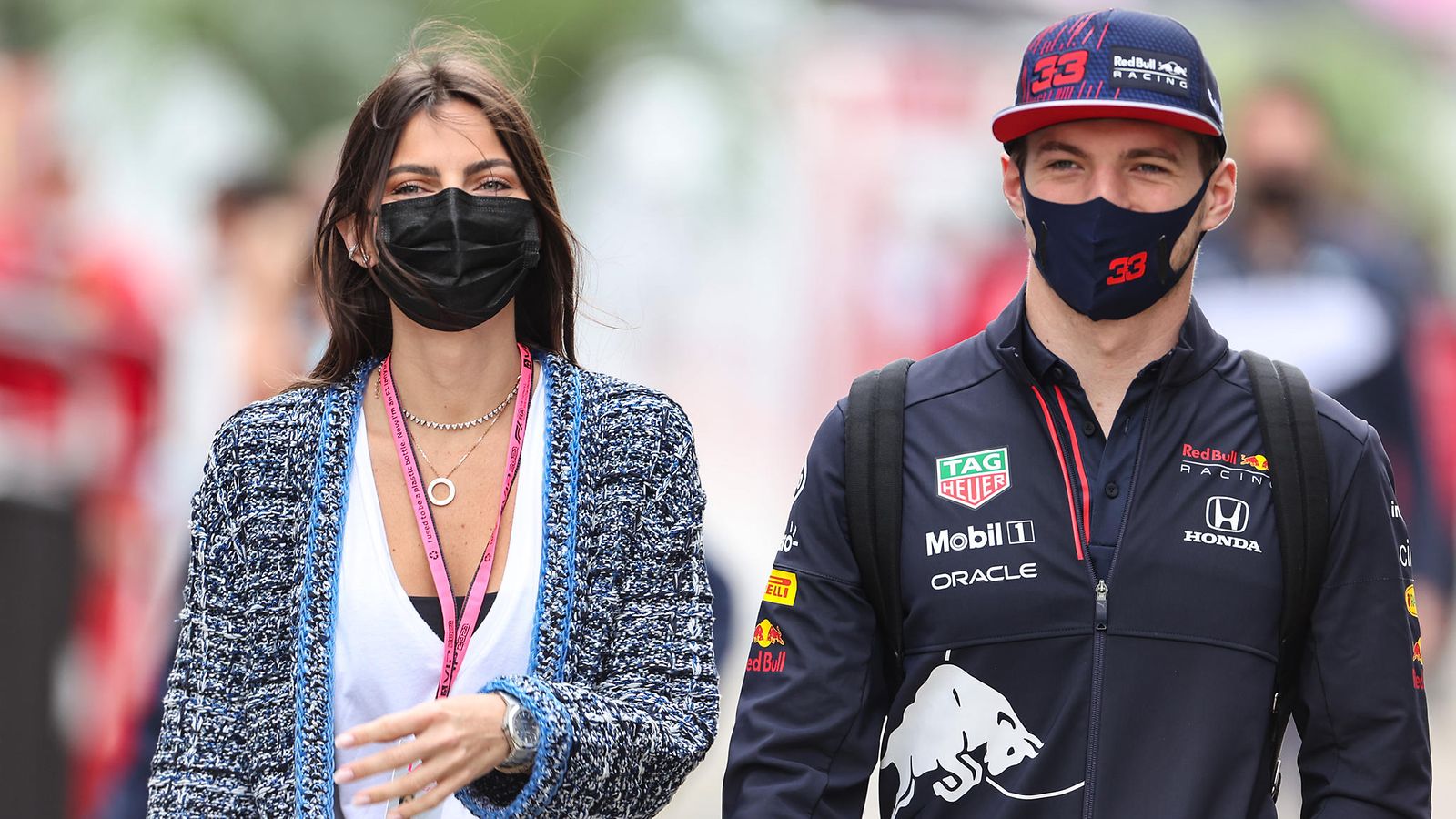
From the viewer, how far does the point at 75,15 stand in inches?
263

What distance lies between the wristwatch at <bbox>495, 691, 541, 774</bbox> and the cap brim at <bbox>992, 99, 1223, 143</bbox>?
1.21 meters

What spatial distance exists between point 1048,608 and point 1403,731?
0.58 meters

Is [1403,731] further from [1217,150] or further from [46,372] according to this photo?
[46,372]

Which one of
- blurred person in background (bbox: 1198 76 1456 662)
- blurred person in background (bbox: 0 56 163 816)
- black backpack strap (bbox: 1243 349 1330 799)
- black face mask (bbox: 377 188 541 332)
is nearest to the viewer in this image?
black backpack strap (bbox: 1243 349 1330 799)

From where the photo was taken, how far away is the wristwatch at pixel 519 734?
2674 mm

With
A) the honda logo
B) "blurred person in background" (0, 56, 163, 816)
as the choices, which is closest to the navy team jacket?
the honda logo

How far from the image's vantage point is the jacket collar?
9.68 ft

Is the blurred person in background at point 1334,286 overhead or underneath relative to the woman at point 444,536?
overhead

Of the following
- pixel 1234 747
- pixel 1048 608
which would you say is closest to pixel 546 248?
pixel 1048 608

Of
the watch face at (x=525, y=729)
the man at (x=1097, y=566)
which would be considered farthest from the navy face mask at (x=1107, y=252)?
the watch face at (x=525, y=729)

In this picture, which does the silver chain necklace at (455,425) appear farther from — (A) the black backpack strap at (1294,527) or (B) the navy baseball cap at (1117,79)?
(A) the black backpack strap at (1294,527)

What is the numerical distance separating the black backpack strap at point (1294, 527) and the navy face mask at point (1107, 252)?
0.28 metres

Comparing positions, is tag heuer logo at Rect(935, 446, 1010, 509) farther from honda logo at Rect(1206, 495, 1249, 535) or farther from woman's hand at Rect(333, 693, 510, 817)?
woman's hand at Rect(333, 693, 510, 817)

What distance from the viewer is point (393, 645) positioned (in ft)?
9.61
